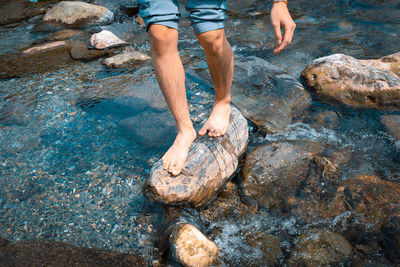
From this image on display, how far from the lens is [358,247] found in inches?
75.2

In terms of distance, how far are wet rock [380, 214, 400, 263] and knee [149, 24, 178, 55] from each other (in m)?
1.82

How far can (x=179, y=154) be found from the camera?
225 centimetres

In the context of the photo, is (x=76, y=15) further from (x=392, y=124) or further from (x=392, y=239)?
(x=392, y=239)

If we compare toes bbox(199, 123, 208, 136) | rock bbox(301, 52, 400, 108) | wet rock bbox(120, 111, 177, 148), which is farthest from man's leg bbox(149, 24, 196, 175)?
rock bbox(301, 52, 400, 108)

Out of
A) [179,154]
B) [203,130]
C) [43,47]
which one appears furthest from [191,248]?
[43,47]

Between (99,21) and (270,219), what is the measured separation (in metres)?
5.78

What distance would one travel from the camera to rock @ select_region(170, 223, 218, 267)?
182cm

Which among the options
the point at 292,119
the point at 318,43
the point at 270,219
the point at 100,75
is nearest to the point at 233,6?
the point at 318,43

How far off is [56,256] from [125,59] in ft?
10.2

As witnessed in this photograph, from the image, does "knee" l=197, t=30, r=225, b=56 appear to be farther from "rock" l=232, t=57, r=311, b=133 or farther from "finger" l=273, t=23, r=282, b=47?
"rock" l=232, t=57, r=311, b=133

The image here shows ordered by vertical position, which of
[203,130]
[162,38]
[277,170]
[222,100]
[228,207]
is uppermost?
[162,38]

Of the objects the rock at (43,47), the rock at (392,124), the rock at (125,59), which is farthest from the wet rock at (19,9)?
the rock at (392,124)

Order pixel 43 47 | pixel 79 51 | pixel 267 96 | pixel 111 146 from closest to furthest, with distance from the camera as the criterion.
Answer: pixel 111 146
pixel 267 96
pixel 79 51
pixel 43 47

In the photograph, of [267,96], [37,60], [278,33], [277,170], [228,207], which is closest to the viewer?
[278,33]
